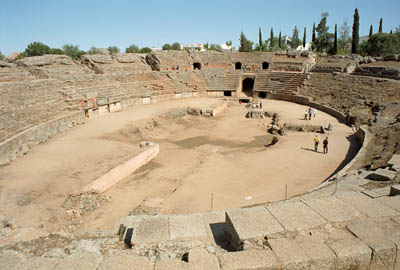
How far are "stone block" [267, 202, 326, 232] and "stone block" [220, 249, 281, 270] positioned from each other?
0.67 m

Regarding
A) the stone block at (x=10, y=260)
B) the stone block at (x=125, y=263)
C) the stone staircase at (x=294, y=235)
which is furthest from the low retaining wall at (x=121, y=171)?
the stone block at (x=125, y=263)

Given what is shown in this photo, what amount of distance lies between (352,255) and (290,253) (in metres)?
0.74

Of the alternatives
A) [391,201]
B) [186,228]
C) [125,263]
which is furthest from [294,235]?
[125,263]

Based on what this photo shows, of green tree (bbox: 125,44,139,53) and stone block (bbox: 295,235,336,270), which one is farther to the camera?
green tree (bbox: 125,44,139,53)

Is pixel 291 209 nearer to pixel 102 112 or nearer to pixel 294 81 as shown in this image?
pixel 102 112

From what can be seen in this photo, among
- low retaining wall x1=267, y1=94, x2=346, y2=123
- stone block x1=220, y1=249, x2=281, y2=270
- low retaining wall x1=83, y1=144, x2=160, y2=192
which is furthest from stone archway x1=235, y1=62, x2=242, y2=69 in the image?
stone block x1=220, y1=249, x2=281, y2=270

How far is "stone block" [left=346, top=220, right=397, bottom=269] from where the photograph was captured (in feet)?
11.1

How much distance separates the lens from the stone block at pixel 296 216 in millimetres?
3881

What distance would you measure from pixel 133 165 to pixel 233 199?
195 inches

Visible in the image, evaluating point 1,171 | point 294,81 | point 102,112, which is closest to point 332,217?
point 1,171

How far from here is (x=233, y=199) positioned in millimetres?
9211

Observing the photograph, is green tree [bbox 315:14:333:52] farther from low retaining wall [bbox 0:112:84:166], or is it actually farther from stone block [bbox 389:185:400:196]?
stone block [bbox 389:185:400:196]

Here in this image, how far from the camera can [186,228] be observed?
14.4 feet

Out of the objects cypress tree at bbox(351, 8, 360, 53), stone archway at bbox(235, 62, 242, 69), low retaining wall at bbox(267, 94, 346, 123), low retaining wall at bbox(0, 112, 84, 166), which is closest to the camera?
low retaining wall at bbox(0, 112, 84, 166)
